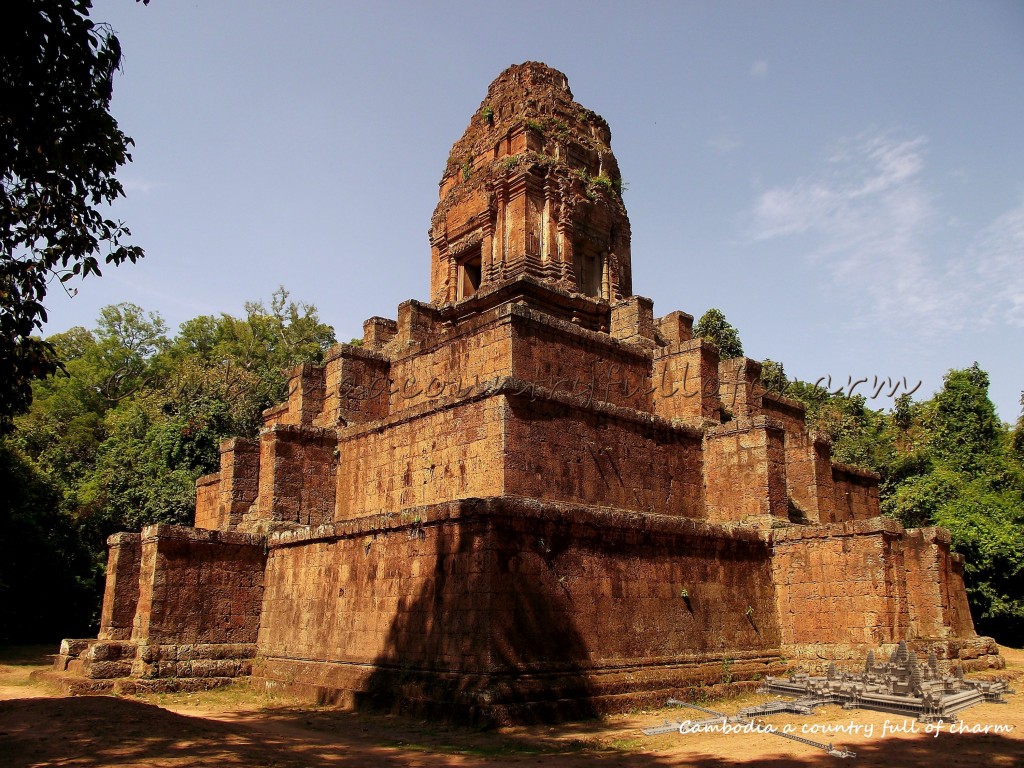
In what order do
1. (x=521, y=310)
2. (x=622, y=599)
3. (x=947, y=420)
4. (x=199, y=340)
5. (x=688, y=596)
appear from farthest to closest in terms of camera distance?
(x=199, y=340) < (x=947, y=420) < (x=521, y=310) < (x=688, y=596) < (x=622, y=599)

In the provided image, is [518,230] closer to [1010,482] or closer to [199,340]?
[1010,482]

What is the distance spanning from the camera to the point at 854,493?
16.8 m

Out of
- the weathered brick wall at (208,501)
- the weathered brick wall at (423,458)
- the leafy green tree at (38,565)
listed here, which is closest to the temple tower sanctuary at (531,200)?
the weathered brick wall at (423,458)

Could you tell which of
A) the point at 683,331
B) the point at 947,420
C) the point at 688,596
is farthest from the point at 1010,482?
the point at 688,596

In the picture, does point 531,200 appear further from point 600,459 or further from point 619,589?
point 619,589

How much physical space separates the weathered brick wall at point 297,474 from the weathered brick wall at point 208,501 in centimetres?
228

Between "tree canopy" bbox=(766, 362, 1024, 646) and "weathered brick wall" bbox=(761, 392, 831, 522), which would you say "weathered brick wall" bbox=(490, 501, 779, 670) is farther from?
"tree canopy" bbox=(766, 362, 1024, 646)

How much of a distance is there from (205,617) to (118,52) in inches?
359

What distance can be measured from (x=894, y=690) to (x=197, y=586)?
1044 cm

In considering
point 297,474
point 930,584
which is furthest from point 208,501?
point 930,584

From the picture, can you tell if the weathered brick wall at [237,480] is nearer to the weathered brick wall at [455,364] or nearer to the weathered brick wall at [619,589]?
the weathered brick wall at [455,364]

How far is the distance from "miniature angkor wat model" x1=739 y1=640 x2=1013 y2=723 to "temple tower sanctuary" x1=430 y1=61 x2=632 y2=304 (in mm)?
9477

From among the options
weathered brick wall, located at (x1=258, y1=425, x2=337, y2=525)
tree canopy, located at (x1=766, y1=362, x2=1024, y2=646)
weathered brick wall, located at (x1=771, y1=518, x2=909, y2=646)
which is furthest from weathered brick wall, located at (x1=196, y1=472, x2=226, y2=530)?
tree canopy, located at (x1=766, y1=362, x2=1024, y2=646)

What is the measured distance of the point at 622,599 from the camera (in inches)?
434
